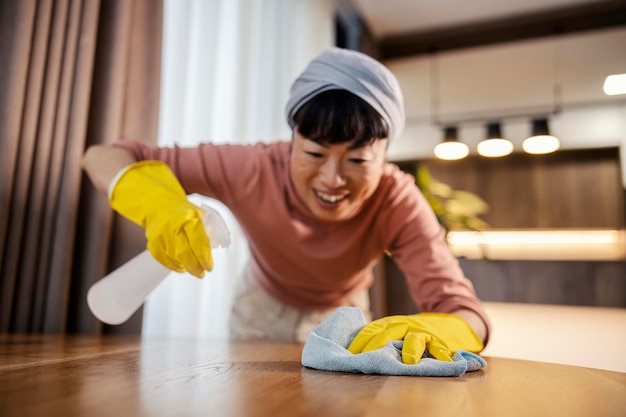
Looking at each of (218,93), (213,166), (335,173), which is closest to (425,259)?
(335,173)

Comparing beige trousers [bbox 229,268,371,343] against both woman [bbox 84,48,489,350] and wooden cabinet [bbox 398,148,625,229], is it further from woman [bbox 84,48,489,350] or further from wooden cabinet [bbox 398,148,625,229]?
wooden cabinet [bbox 398,148,625,229]

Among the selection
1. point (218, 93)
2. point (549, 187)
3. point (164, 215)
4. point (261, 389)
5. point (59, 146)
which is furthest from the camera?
point (549, 187)

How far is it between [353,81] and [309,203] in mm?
269

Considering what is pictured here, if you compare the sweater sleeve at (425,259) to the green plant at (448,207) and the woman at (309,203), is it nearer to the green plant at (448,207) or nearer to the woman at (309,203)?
the woman at (309,203)

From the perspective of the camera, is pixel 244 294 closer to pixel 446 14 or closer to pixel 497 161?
pixel 446 14

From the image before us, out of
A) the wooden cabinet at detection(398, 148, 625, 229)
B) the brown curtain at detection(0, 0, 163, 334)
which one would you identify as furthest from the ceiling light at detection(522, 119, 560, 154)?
the brown curtain at detection(0, 0, 163, 334)

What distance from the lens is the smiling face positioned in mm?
985

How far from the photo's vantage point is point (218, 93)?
72.0 inches

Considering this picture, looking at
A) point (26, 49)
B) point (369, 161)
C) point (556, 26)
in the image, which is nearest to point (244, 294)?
point (369, 161)

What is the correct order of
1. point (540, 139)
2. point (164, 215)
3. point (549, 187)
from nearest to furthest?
point (164, 215)
point (540, 139)
point (549, 187)

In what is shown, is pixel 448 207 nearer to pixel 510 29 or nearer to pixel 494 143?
pixel 494 143

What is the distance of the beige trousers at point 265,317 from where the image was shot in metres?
1.21

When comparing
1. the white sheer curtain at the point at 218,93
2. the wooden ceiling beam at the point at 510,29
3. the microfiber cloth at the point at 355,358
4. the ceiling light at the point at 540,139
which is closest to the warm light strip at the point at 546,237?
the ceiling light at the point at 540,139

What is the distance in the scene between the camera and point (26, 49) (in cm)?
98
